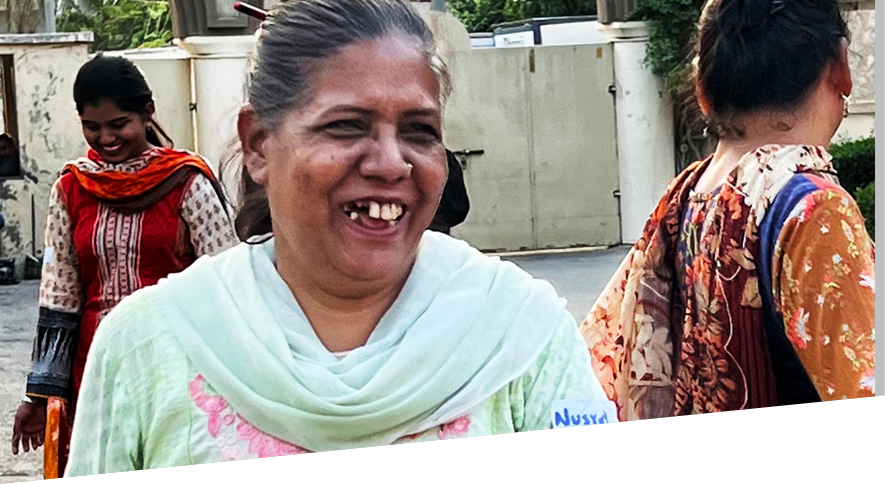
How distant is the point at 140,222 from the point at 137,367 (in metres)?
1.37

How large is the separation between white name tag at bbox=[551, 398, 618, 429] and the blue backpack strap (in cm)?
67

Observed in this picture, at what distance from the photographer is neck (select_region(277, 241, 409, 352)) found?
1.94 metres

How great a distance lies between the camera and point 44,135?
5230mm

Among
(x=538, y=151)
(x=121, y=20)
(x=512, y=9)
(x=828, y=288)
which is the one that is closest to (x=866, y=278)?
(x=828, y=288)

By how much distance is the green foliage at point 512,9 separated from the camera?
244 inches

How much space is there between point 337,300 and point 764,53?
1.02 m

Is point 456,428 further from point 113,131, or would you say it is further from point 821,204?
point 113,131

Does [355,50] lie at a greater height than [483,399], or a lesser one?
greater

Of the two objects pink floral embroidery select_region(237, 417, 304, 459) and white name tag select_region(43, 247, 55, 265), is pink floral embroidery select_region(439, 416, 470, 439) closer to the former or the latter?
pink floral embroidery select_region(237, 417, 304, 459)

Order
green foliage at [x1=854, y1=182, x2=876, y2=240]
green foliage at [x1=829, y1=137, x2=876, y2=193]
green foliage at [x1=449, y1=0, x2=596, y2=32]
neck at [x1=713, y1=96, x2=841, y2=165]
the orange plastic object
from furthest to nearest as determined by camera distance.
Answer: green foliage at [x1=449, y1=0, x2=596, y2=32], green foliage at [x1=829, y1=137, x2=876, y2=193], green foliage at [x1=854, y1=182, x2=876, y2=240], the orange plastic object, neck at [x1=713, y1=96, x2=841, y2=165]

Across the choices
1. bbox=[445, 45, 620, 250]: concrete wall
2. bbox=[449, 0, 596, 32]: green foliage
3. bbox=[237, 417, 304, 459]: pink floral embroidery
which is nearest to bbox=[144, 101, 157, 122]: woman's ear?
bbox=[445, 45, 620, 250]: concrete wall

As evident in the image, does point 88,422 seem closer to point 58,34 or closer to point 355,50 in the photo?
point 355,50

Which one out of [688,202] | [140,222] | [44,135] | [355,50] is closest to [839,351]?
[688,202]

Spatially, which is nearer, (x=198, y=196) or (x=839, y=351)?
(x=839, y=351)
